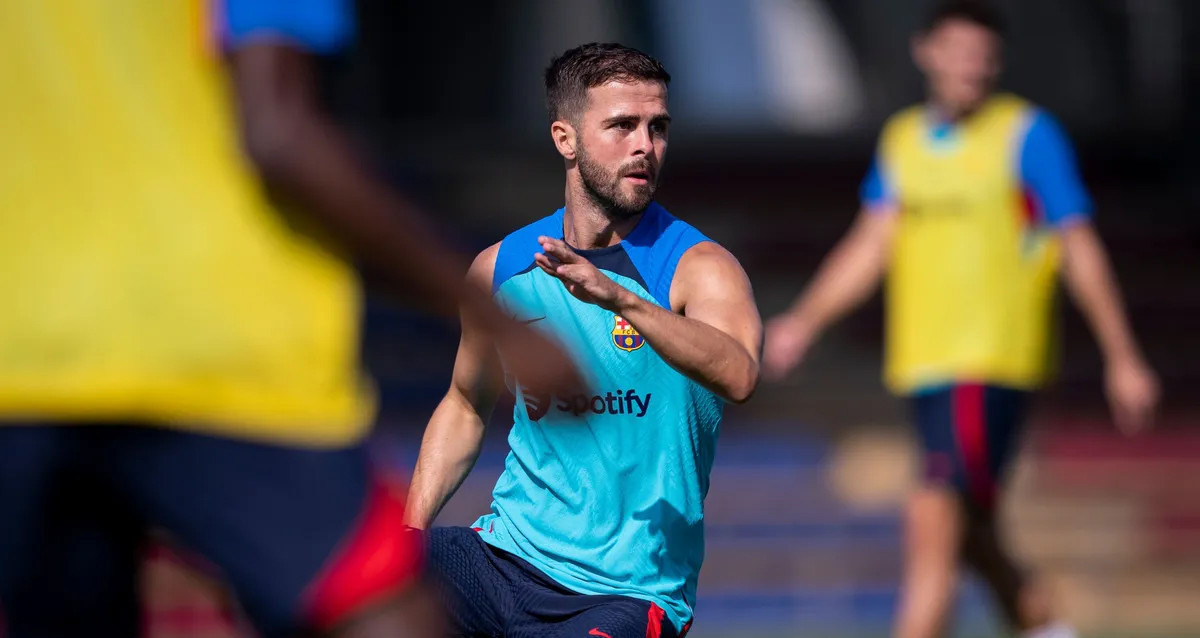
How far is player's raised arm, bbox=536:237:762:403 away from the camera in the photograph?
3.10 m

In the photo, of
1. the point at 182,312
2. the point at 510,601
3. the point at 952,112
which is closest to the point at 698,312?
the point at 510,601

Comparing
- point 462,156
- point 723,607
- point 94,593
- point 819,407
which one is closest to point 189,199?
point 94,593

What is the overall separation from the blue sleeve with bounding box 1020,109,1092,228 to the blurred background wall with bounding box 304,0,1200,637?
3329mm

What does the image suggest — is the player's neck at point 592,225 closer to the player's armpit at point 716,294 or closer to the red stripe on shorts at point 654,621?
the player's armpit at point 716,294

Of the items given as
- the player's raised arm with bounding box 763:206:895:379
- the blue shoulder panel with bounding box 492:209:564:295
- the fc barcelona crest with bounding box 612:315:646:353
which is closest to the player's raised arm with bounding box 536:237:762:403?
the fc barcelona crest with bounding box 612:315:646:353

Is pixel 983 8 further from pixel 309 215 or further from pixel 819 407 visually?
pixel 819 407

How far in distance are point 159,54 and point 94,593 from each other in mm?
771

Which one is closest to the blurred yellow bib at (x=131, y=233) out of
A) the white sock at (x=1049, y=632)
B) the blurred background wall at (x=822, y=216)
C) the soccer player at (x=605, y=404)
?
the soccer player at (x=605, y=404)

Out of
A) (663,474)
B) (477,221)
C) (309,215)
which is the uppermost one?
(309,215)

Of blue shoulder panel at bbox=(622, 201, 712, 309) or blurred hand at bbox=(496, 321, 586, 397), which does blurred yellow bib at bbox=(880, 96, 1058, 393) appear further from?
blurred hand at bbox=(496, 321, 586, 397)

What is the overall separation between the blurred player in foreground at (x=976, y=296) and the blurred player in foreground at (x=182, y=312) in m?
4.38

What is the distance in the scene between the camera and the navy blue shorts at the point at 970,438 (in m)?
6.43

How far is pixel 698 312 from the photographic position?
342cm

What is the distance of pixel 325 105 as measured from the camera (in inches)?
89.0
